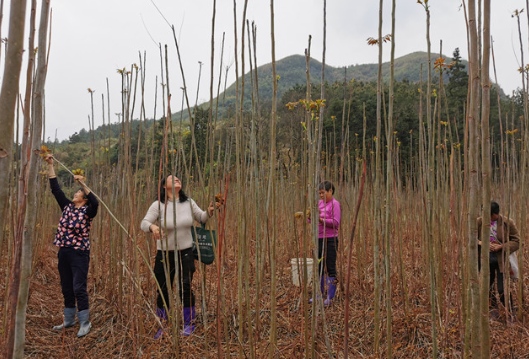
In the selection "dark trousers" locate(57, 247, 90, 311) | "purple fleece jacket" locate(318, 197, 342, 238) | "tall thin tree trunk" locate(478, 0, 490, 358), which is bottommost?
"dark trousers" locate(57, 247, 90, 311)

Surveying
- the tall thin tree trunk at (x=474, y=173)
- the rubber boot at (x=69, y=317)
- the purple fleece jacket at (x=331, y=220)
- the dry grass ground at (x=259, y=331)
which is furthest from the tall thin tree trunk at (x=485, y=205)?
the rubber boot at (x=69, y=317)

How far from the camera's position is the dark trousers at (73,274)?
219 centimetres

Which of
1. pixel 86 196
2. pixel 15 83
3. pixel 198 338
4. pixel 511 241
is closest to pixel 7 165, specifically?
pixel 15 83

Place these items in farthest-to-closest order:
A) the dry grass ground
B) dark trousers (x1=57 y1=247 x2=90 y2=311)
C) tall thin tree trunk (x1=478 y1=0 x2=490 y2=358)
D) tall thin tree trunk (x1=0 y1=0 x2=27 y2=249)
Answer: dark trousers (x1=57 y1=247 x2=90 y2=311)
the dry grass ground
tall thin tree trunk (x1=478 y1=0 x2=490 y2=358)
tall thin tree trunk (x1=0 y1=0 x2=27 y2=249)

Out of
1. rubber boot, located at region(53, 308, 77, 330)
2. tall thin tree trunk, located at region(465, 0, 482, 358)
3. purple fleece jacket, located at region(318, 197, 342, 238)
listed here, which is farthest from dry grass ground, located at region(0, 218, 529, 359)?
tall thin tree trunk, located at region(465, 0, 482, 358)

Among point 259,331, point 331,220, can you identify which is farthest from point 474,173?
point 331,220

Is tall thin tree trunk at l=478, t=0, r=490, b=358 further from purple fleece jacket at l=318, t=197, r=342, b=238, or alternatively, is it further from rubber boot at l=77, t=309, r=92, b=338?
rubber boot at l=77, t=309, r=92, b=338

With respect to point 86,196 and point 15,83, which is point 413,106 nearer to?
point 86,196

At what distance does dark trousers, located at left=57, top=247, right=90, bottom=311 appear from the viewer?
219cm

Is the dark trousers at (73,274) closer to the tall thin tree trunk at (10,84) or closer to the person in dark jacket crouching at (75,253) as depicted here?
the person in dark jacket crouching at (75,253)

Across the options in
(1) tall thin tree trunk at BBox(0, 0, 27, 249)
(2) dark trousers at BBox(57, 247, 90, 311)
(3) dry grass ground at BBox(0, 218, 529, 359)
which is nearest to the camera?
(1) tall thin tree trunk at BBox(0, 0, 27, 249)

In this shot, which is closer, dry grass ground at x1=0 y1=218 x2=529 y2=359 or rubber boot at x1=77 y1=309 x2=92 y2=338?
dry grass ground at x1=0 y1=218 x2=529 y2=359

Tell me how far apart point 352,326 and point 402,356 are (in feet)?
1.31

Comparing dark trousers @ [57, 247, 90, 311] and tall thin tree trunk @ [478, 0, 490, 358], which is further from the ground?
tall thin tree trunk @ [478, 0, 490, 358]
